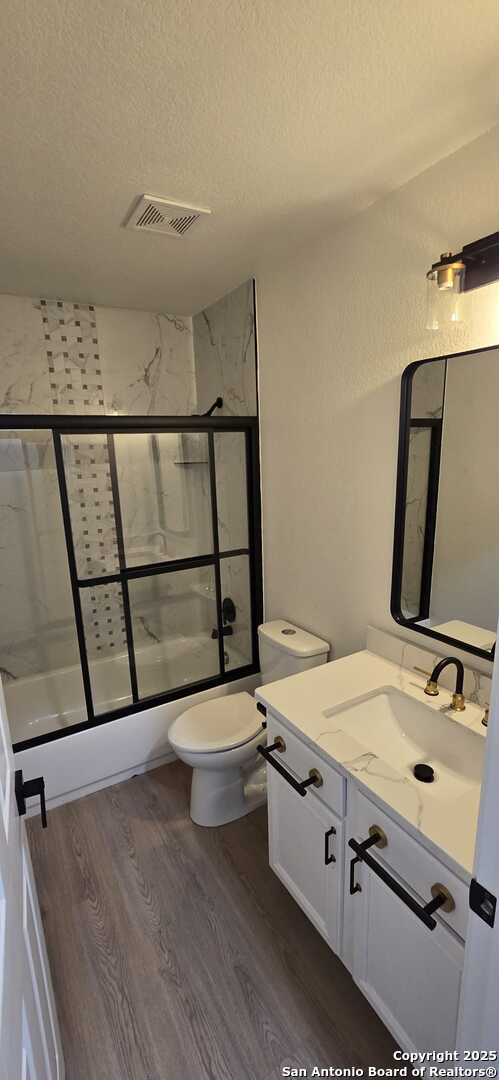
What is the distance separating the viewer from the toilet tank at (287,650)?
1962 millimetres

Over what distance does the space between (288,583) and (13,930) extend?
1.70 meters

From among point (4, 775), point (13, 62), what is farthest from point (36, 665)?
point (13, 62)

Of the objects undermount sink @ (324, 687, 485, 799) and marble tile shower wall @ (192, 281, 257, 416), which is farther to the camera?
marble tile shower wall @ (192, 281, 257, 416)

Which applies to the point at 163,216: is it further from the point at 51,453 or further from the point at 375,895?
the point at 375,895

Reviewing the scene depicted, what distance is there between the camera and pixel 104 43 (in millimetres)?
911

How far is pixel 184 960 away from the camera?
1438 millimetres

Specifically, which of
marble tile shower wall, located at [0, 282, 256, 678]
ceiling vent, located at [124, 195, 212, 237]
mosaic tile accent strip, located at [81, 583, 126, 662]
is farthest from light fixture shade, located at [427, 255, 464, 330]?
mosaic tile accent strip, located at [81, 583, 126, 662]

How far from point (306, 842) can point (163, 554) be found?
145cm

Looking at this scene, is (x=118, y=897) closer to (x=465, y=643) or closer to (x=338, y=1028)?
(x=338, y=1028)

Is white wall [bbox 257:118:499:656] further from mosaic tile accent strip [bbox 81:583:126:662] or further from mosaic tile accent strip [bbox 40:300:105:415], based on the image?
mosaic tile accent strip [bbox 40:300:105:415]

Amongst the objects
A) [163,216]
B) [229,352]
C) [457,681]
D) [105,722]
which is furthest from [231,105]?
[105,722]

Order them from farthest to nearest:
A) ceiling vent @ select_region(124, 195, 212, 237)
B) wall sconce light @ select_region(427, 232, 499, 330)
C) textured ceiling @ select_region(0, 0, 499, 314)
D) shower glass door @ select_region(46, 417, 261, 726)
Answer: shower glass door @ select_region(46, 417, 261, 726)
ceiling vent @ select_region(124, 195, 212, 237)
wall sconce light @ select_region(427, 232, 499, 330)
textured ceiling @ select_region(0, 0, 499, 314)

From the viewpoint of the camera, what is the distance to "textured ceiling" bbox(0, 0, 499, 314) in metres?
0.88

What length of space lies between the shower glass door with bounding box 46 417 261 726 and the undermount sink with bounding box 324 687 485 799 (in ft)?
3.74
